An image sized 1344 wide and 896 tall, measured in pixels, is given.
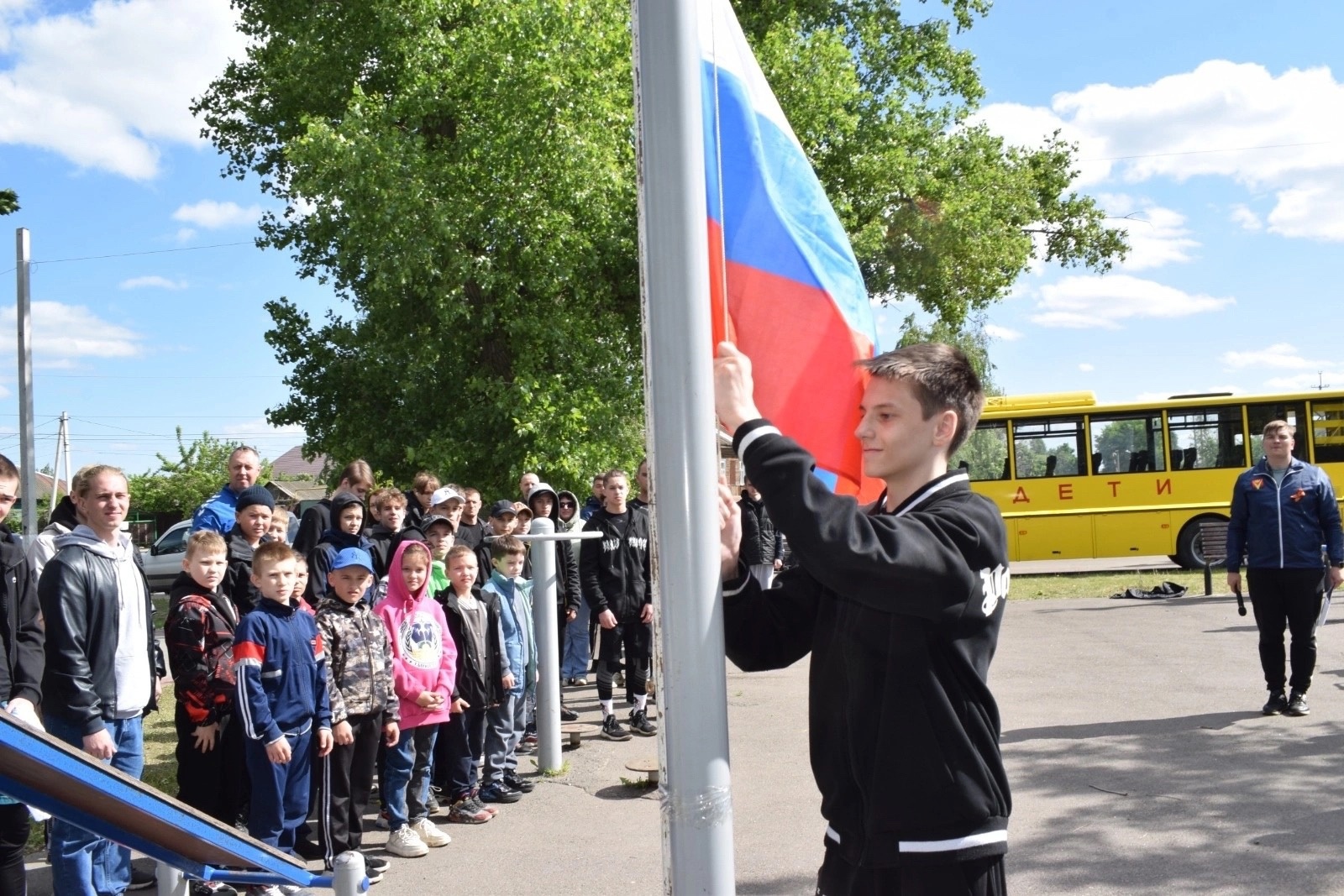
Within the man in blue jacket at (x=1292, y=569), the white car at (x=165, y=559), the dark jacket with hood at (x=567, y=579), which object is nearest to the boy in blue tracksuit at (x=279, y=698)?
the dark jacket with hood at (x=567, y=579)

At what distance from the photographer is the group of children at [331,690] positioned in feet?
17.9

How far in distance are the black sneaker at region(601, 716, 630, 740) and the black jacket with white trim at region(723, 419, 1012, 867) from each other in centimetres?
660

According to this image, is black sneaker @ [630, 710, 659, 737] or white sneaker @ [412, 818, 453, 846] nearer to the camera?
white sneaker @ [412, 818, 453, 846]

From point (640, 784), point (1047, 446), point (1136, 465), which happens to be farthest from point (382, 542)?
point (1136, 465)

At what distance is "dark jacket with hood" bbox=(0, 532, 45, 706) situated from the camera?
15.7 feet

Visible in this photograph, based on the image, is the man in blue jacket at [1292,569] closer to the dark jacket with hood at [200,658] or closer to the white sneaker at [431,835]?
the white sneaker at [431,835]

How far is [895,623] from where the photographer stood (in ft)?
7.47

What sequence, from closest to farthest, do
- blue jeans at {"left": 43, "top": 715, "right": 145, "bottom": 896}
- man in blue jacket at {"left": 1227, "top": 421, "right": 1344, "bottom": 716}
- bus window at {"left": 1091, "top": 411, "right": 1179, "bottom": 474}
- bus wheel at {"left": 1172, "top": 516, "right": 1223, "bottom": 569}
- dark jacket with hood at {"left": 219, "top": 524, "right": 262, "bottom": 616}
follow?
blue jeans at {"left": 43, "top": 715, "right": 145, "bottom": 896}
dark jacket with hood at {"left": 219, "top": 524, "right": 262, "bottom": 616}
man in blue jacket at {"left": 1227, "top": 421, "right": 1344, "bottom": 716}
bus wheel at {"left": 1172, "top": 516, "right": 1223, "bottom": 569}
bus window at {"left": 1091, "top": 411, "right": 1179, "bottom": 474}

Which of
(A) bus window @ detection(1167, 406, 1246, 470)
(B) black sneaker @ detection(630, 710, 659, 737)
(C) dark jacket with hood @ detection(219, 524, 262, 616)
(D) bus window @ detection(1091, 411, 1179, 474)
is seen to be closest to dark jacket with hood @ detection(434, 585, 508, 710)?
(C) dark jacket with hood @ detection(219, 524, 262, 616)

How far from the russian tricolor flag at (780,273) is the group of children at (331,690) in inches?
143

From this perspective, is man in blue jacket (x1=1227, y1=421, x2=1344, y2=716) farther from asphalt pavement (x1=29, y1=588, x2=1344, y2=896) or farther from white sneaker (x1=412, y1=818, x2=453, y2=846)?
white sneaker (x1=412, y1=818, x2=453, y2=846)

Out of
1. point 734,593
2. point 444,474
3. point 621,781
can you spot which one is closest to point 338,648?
point 621,781

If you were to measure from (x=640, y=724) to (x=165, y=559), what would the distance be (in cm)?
2058

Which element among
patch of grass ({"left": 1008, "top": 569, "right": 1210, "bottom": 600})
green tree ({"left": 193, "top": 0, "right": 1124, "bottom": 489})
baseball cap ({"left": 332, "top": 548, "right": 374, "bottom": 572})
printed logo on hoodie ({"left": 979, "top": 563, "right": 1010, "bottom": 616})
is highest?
green tree ({"left": 193, "top": 0, "right": 1124, "bottom": 489})
